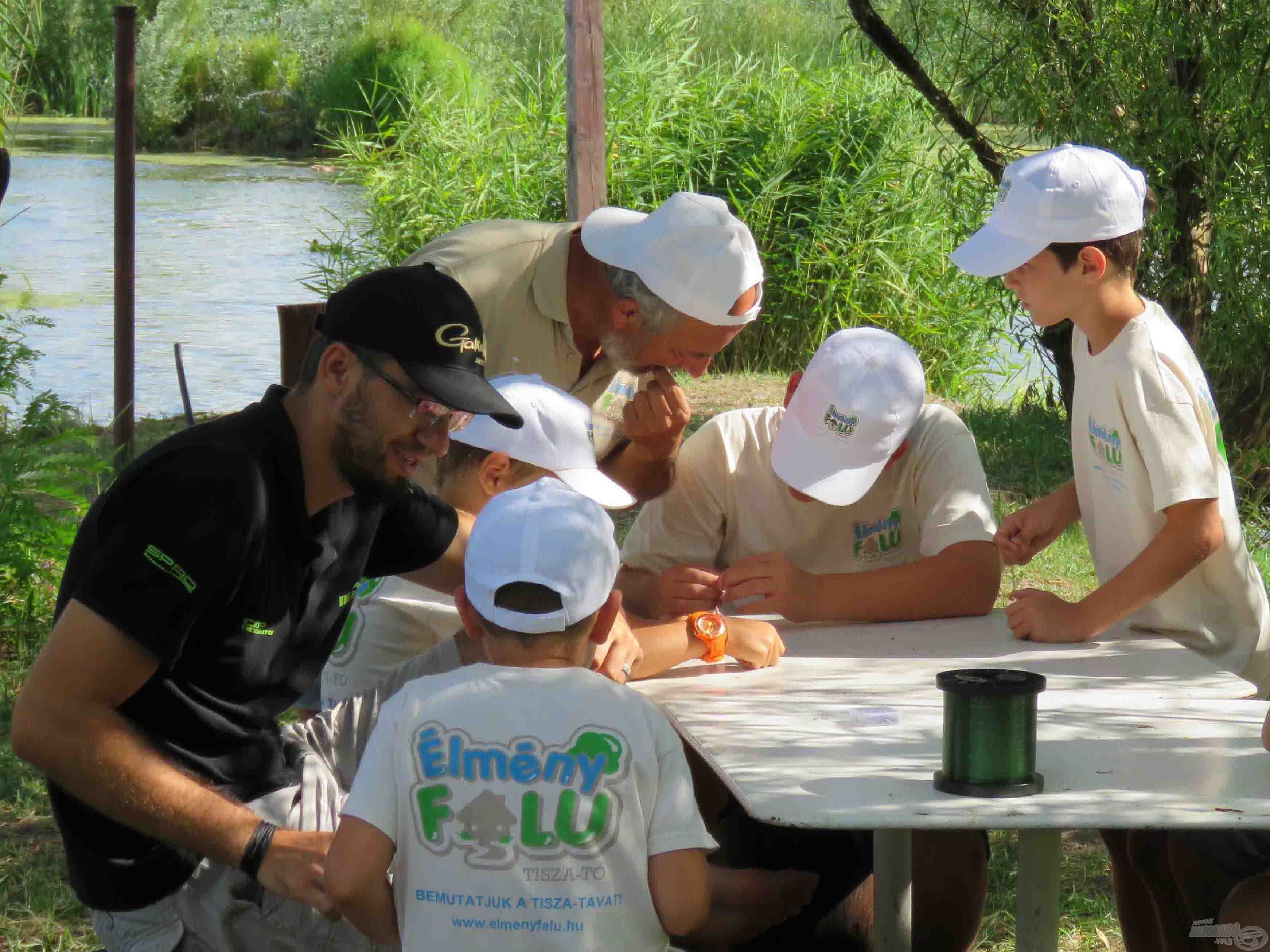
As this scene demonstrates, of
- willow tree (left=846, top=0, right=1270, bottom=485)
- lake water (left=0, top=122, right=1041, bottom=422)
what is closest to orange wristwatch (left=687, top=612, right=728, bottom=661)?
willow tree (left=846, top=0, right=1270, bottom=485)

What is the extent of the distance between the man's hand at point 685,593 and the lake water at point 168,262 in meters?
5.25

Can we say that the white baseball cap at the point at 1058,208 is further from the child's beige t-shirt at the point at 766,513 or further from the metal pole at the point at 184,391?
the metal pole at the point at 184,391

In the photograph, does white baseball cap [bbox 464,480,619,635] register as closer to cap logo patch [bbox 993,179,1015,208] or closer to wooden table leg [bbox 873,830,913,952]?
wooden table leg [bbox 873,830,913,952]

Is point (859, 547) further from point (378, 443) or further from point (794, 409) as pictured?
point (378, 443)

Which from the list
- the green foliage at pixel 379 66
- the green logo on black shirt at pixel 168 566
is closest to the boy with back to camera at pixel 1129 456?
the green logo on black shirt at pixel 168 566

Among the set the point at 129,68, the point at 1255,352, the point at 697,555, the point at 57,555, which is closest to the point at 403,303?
the point at 697,555

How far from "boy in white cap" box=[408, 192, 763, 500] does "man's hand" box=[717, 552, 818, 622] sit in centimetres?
36

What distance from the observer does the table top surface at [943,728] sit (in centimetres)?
185

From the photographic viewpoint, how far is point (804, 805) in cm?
187

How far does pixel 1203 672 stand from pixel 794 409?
0.82 m

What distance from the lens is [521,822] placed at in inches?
70.1

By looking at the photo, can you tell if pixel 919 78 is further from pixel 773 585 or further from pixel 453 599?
pixel 453 599

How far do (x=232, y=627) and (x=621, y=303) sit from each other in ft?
4.55

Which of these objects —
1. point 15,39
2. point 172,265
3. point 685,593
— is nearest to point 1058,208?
point 685,593
